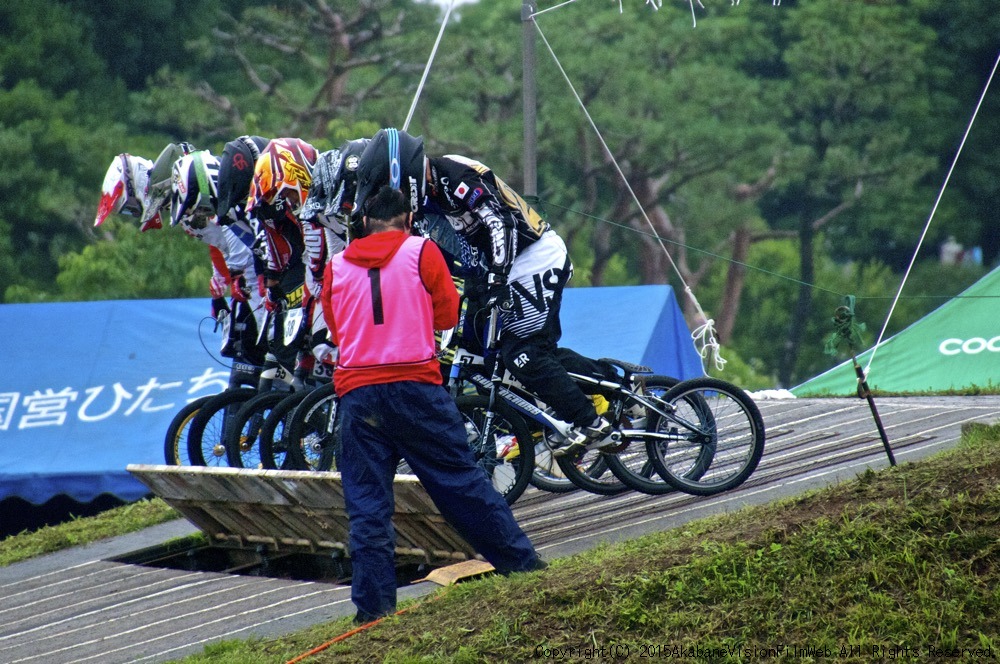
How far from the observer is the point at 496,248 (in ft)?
25.6

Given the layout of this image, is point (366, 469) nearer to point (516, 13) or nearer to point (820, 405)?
point (820, 405)

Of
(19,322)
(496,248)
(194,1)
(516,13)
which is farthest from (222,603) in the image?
(516,13)

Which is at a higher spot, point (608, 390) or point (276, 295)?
point (276, 295)

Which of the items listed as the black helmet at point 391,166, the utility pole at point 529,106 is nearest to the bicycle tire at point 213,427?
the black helmet at point 391,166

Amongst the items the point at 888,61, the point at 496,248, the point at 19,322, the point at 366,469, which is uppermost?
the point at 888,61

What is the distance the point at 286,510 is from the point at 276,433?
2.34ft

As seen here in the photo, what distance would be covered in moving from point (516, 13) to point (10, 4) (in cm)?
1344

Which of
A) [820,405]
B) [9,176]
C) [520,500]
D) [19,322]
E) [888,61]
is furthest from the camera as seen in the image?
[888,61]

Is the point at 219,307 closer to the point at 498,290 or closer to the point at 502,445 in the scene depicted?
the point at 498,290

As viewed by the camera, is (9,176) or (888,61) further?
(888,61)

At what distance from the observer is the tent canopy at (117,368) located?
1216 centimetres

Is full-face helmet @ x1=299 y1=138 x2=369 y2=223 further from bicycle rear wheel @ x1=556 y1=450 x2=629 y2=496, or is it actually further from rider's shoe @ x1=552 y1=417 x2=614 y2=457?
bicycle rear wheel @ x1=556 y1=450 x2=629 y2=496

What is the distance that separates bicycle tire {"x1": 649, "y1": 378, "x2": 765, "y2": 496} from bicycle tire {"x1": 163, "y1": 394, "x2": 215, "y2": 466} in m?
3.07

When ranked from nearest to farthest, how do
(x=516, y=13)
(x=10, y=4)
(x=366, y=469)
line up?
(x=366, y=469)
(x=10, y=4)
(x=516, y=13)
